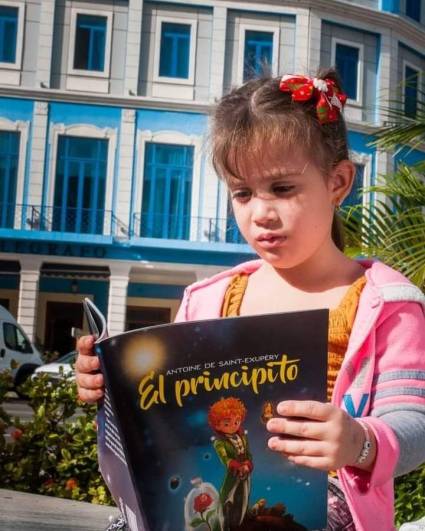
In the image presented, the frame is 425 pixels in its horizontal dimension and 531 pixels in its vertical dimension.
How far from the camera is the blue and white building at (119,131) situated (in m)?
14.6

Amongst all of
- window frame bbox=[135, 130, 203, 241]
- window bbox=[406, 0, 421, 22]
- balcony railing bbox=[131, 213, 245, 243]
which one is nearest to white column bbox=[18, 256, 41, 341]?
balcony railing bbox=[131, 213, 245, 243]

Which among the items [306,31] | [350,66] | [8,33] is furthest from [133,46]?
[350,66]

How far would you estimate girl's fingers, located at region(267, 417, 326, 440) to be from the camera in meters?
0.89

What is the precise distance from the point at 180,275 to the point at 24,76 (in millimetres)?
5113

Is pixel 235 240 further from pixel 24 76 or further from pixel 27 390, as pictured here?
pixel 27 390

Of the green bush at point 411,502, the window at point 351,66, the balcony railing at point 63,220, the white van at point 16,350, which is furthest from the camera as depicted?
the window at point 351,66

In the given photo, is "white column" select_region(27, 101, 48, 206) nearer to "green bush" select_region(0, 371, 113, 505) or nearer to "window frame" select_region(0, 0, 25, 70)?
"window frame" select_region(0, 0, 25, 70)

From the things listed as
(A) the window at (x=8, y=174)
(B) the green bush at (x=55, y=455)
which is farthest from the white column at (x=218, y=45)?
(B) the green bush at (x=55, y=455)

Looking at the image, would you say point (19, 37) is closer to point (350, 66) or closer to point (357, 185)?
point (350, 66)

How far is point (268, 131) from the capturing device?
3.70ft

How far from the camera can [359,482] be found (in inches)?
40.6

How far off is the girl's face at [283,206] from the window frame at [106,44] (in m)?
14.3

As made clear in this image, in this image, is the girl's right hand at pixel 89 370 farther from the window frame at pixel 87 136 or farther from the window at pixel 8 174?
the window at pixel 8 174

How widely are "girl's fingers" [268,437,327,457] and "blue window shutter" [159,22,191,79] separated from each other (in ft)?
48.4
